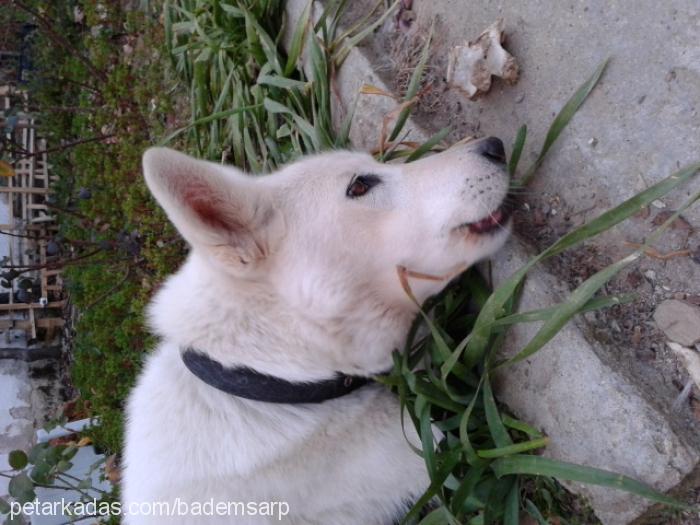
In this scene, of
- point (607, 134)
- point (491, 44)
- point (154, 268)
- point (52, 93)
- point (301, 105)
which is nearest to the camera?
point (607, 134)

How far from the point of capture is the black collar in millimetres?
2035

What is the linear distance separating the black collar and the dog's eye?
24.3 inches

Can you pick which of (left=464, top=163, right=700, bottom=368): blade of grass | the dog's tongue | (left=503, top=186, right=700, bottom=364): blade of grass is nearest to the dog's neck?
(left=464, top=163, right=700, bottom=368): blade of grass

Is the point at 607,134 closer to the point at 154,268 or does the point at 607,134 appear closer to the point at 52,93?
the point at 154,268

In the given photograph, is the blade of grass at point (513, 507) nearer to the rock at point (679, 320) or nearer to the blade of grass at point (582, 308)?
the blade of grass at point (582, 308)

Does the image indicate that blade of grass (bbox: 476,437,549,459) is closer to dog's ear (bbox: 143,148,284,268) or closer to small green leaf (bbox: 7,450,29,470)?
dog's ear (bbox: 143,148,284,268)

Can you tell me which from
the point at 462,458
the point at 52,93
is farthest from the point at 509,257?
the point at 52,93

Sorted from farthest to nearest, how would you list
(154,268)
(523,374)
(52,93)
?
(52,93)
(154,268)
(523,374)

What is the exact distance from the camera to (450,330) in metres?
2.28

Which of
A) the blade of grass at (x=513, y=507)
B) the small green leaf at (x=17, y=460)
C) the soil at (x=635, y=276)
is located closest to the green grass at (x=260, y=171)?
the blade of grass at (x=513, y=507)

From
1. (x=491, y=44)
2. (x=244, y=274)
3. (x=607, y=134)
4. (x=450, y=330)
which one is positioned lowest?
(x=450, y=330)

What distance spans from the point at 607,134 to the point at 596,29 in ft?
1.05

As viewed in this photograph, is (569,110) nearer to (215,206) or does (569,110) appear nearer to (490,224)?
(490,224)

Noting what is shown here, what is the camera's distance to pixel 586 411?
1740 mm
